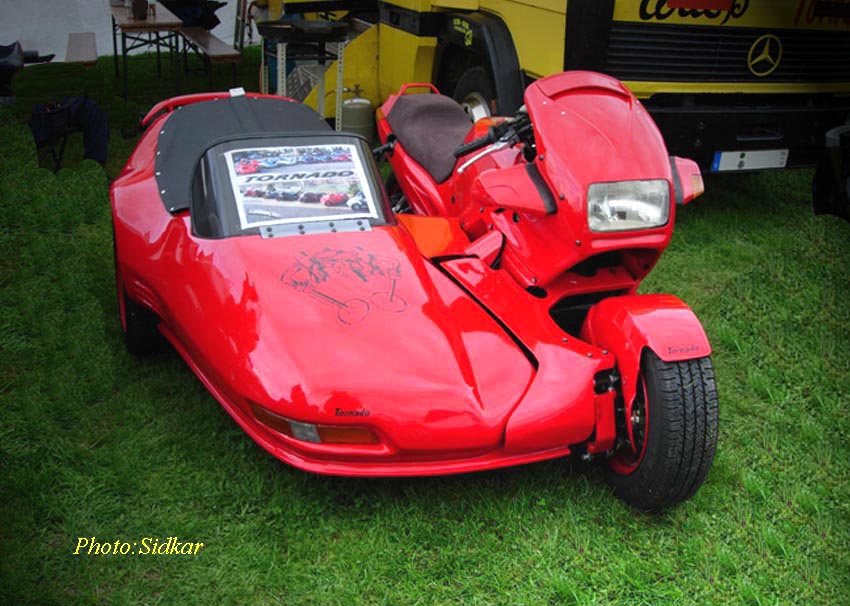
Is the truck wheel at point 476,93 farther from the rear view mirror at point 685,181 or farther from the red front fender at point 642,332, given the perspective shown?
the red front fender at point 642,332

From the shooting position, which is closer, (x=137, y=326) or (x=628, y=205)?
(x=628, y=205)

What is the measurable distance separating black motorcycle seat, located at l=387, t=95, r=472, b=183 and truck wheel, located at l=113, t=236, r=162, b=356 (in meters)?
1.54

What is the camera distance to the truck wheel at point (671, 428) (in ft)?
8.93

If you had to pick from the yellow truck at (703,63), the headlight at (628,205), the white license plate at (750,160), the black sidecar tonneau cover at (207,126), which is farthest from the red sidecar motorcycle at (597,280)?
the white license plate at (750,160)

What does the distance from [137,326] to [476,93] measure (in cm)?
280

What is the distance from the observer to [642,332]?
2.83 meters

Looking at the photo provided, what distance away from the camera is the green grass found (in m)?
2.72

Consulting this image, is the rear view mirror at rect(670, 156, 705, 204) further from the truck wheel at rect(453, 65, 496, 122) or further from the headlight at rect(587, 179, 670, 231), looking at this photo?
the truck wheel at rect(453, 65, 496, 122)

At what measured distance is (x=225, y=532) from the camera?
2914 mm

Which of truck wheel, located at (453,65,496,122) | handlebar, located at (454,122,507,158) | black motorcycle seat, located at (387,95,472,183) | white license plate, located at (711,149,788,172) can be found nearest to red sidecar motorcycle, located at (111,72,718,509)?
handlebar, located at (454,122,507,158)

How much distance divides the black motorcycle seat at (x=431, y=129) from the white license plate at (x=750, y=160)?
169 centimetres

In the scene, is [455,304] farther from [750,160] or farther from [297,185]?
[750,160]

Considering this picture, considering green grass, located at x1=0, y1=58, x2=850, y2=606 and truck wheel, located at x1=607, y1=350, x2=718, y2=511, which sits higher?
truck wheel, located at x1=607, y1=350, x2=718, y2=511

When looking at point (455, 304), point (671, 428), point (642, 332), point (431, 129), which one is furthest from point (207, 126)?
point (671, 428)
